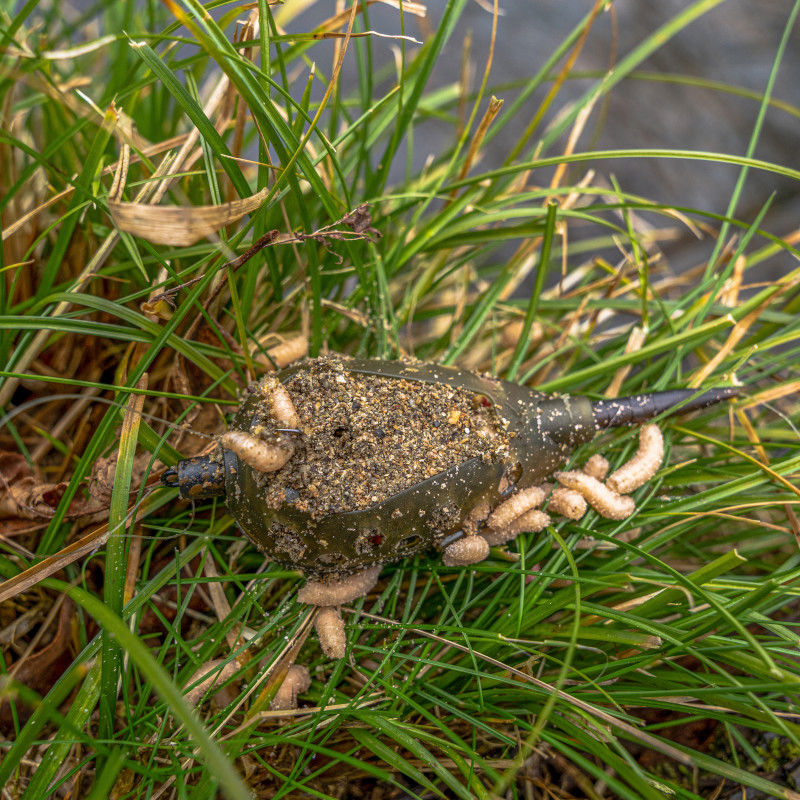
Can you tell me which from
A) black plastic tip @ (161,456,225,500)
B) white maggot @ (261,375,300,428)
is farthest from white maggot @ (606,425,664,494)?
black plastic tip @ (161,456,225,500)

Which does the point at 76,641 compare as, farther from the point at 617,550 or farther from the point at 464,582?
the point at 617,550

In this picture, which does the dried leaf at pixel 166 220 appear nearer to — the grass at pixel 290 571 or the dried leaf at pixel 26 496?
the grass at pixel 290 571

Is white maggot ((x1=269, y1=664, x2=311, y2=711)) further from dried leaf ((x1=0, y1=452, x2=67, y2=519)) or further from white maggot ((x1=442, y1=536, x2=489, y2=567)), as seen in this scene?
dried leaf ((x1=0, y1=452, x2=67, y2=519))

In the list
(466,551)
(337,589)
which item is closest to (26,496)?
(337,589)

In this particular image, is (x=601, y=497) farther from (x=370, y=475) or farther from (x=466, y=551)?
(x=370, y=475)

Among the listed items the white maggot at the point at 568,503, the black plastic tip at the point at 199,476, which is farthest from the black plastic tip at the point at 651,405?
the black plastic tip at the point at 199,476

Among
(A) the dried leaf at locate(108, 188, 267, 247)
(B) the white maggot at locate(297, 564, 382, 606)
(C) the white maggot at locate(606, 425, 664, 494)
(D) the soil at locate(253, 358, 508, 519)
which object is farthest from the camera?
(C) the white maggot at locate(606, 425, 664, 494)

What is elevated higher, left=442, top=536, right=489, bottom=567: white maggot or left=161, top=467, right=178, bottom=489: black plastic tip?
left=161, top=467, right=178, bottom=489: black plastic tip
